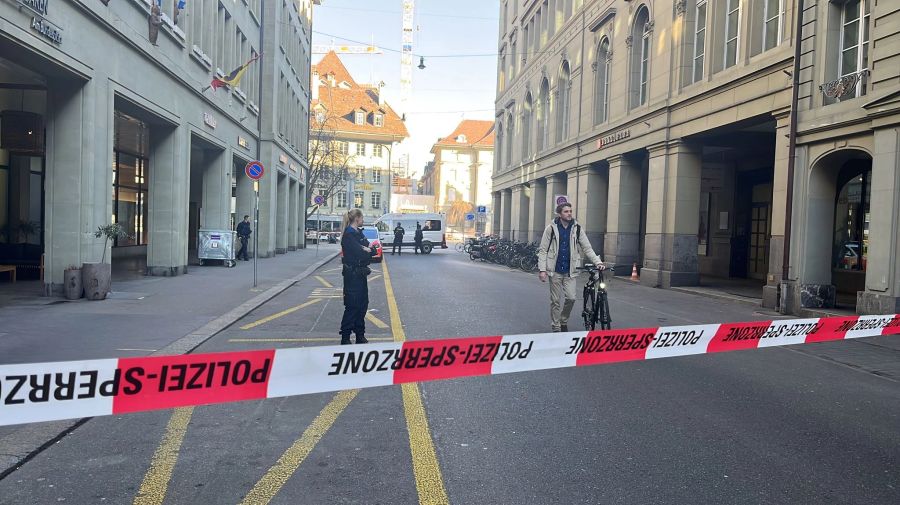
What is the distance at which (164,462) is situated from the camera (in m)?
4.35

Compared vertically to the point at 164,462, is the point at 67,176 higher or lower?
higher

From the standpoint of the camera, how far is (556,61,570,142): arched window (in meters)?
32.6

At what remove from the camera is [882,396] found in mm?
6691

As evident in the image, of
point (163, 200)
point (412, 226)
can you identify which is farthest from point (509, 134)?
point (163, 200)

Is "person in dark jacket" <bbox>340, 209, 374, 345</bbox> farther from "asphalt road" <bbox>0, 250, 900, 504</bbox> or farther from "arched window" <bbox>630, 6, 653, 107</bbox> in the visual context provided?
"arched window" <bbox>630, 6, 653, 107</bbox>

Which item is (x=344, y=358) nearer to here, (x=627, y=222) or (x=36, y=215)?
(x=36, y=215)

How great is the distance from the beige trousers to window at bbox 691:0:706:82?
42.6 feet

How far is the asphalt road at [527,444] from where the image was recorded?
12.9 feet

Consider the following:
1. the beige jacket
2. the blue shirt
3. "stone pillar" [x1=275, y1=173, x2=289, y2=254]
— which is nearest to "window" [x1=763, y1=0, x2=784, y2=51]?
the beige jacket

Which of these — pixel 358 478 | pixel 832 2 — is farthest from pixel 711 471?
pixel 832 2

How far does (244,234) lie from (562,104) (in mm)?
16334

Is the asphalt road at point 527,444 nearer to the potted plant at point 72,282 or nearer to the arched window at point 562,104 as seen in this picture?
the potted plant at point 72,282

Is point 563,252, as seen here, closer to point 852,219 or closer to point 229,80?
point 852,219

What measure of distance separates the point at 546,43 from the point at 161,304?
94.9 ft
